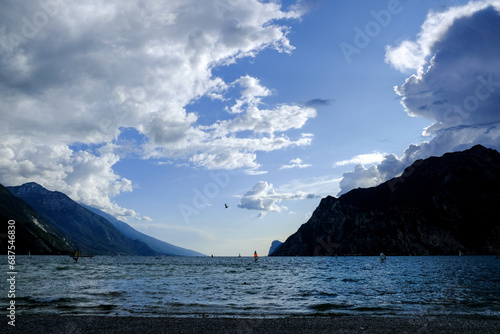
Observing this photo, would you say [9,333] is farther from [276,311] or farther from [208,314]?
[276,311]

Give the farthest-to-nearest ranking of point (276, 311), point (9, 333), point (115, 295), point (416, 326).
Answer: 1. point (115, 295)
2. point (276, 311)
3. point (416, 326)
4. point (9, 333)

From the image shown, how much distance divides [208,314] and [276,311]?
5.09 metres

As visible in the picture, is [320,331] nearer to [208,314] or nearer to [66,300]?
[208,314]

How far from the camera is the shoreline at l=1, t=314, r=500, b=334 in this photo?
51.8 feet

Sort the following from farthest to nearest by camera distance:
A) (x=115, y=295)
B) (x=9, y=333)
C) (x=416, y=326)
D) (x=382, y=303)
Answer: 1. (x=115, y=295)
2. (x=382, y=303)
3. (x=416, y=326)
4. (x=9, y=333)

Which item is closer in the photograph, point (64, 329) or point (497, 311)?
point (64, 329)

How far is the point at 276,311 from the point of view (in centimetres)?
2306

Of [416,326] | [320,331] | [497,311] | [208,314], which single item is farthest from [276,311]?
[497,311]

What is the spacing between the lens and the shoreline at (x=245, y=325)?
1578cm

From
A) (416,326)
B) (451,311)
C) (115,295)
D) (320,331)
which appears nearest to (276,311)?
(320,331)

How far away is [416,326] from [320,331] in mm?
5403

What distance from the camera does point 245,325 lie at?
17266 millimetres

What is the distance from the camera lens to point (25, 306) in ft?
80.2

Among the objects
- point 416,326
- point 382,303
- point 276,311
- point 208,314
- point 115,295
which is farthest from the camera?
point 115,295
